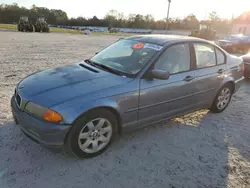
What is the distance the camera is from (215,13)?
74.4 meters

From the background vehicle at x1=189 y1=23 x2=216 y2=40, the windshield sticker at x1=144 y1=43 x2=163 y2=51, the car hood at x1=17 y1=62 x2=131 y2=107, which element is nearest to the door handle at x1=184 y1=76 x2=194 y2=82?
the windshield sticker at x1=144 y1=43 x2=163 y2=51

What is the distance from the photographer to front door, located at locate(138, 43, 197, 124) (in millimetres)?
3316

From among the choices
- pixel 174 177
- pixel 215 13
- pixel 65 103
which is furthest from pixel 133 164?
pixel 215 13

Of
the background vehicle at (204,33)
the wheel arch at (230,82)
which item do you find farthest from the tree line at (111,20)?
the wheel arch at (230,82)

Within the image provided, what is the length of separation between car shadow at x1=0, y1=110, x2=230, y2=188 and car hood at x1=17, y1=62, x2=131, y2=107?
0.78 m

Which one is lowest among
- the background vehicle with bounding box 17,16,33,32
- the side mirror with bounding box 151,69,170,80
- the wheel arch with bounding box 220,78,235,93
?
the wheel arch with bounding box 220,78,235,93

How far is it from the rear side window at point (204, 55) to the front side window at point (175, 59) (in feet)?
0.84

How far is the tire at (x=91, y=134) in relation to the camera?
2.79 meters

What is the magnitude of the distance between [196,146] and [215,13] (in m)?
80.8

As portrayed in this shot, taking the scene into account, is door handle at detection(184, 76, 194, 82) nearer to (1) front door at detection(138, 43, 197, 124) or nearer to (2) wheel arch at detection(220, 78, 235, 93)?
(1) front door at detection(138, 43, 197, 124)

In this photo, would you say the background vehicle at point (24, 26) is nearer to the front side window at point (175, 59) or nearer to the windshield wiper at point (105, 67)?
the windshield wiper at point (105, 67)

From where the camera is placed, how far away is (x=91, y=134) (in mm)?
2973

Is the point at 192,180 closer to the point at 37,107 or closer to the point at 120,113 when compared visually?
the point at 120,113


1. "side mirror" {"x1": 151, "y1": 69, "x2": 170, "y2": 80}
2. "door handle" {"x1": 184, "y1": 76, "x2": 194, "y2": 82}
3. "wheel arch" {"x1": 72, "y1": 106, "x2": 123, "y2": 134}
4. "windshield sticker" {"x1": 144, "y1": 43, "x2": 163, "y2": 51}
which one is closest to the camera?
"wheel arch" {"x1": 72, "y1": 106, "x2": 123, "y2": 134}
